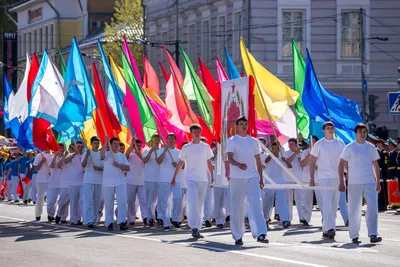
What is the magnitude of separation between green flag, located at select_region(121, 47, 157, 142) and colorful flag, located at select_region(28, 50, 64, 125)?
1.52 m

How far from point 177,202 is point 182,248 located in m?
6.20

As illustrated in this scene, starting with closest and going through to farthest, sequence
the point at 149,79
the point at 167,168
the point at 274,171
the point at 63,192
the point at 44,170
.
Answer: the point at 167,168 → the point at 274,171 → the point at 63,192 → the point at 44,170 → the point at 149,79

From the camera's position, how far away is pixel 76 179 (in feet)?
82.9

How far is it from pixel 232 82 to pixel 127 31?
4294cm

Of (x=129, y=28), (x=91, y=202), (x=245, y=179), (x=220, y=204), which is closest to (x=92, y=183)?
(x=91, y=202)

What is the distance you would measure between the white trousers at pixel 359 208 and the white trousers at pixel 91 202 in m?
6.42

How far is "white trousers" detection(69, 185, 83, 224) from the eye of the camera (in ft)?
81.6

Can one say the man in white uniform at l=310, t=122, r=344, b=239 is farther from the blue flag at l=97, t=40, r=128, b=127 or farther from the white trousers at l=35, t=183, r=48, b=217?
the white trousers at l=35, t=183, r=48, b=217

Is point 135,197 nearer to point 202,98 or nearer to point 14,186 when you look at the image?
point 202,98

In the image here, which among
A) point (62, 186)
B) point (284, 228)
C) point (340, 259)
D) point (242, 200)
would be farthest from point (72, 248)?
point (62, 186)

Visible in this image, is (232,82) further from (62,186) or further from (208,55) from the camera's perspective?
(208,55)

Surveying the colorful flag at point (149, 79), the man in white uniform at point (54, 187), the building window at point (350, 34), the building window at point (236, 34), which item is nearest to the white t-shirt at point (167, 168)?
the man in white uniform at point (54, 187)

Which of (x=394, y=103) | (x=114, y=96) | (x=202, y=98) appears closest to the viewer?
(x=114, y=96)

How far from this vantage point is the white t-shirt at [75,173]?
82.9ft
